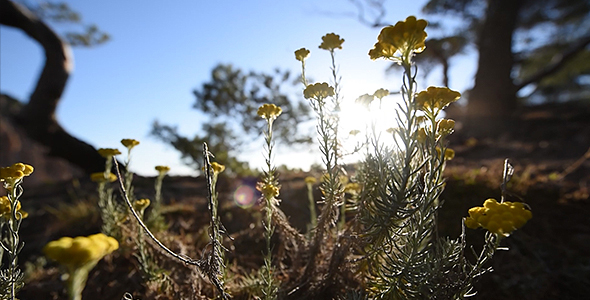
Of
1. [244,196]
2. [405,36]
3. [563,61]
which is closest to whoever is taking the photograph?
[405,36]

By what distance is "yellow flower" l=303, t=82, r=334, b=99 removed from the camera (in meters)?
1.13

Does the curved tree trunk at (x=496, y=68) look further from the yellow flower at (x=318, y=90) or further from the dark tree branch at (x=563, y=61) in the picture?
the yellow flower at (x=318, y=90)

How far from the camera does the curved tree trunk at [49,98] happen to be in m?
4.86

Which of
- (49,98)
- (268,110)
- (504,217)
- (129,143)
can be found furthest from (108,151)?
(49,98)

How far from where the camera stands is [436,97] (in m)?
0.82

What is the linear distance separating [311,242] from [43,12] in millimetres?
7644

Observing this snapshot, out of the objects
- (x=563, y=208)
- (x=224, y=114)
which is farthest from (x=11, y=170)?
(x=563, y=208)

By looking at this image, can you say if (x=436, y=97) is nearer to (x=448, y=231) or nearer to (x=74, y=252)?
(x=74, y=252)

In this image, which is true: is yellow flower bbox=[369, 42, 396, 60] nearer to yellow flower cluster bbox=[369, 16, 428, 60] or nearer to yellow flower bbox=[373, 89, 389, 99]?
yellow flower cluster bbox=[369, 16, 428, 60]

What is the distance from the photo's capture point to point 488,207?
875 mm

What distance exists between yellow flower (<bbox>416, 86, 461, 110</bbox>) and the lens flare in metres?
2.18

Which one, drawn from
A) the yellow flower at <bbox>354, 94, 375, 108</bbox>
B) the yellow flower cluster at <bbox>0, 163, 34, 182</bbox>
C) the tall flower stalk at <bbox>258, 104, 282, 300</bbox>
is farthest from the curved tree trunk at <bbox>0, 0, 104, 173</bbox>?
the yellow flower at <bbox>354, 94, 375, 108</bbox>

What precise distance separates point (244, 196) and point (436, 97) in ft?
8.52

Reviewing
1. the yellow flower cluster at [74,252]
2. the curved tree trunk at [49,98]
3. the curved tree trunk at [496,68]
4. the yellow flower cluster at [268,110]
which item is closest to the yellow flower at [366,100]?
the yellow flower cluster at [268,110]
